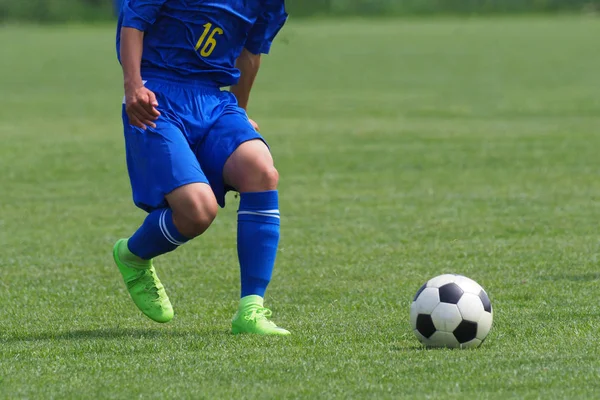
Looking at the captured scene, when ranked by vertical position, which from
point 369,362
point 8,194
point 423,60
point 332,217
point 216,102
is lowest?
point 423,60

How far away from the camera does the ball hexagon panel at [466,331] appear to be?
17.5ft

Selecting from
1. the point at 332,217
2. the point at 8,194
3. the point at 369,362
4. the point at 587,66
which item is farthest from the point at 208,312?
the point at 587,66

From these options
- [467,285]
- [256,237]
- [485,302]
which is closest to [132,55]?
[256,237]

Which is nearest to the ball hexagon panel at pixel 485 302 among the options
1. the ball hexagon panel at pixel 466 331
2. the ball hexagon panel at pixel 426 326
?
the ball hexagon panel at pixel 466 331

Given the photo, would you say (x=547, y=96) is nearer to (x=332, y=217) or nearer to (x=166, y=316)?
(x=332, y=217)

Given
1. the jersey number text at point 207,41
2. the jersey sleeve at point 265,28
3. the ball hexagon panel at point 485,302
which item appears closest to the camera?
the ball hexagon panel at point 485,302

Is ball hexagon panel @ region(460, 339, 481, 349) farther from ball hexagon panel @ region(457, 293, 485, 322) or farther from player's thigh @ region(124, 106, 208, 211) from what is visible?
player's thigh @ region(124, 106, 208, 211)

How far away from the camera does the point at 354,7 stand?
57000mm

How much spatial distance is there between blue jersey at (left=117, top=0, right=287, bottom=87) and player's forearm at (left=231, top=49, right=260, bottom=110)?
1.06 feet

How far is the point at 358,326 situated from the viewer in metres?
6.02

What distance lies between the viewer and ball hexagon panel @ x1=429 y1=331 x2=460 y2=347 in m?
5.37

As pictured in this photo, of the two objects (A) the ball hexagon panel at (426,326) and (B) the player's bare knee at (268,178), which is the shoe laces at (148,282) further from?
(A) the ball hexagon panel at (426,326)

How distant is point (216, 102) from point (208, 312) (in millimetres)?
1213

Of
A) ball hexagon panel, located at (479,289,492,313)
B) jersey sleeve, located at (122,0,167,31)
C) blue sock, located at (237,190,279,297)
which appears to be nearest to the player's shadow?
blue sock, located at (237,190,279,297)
